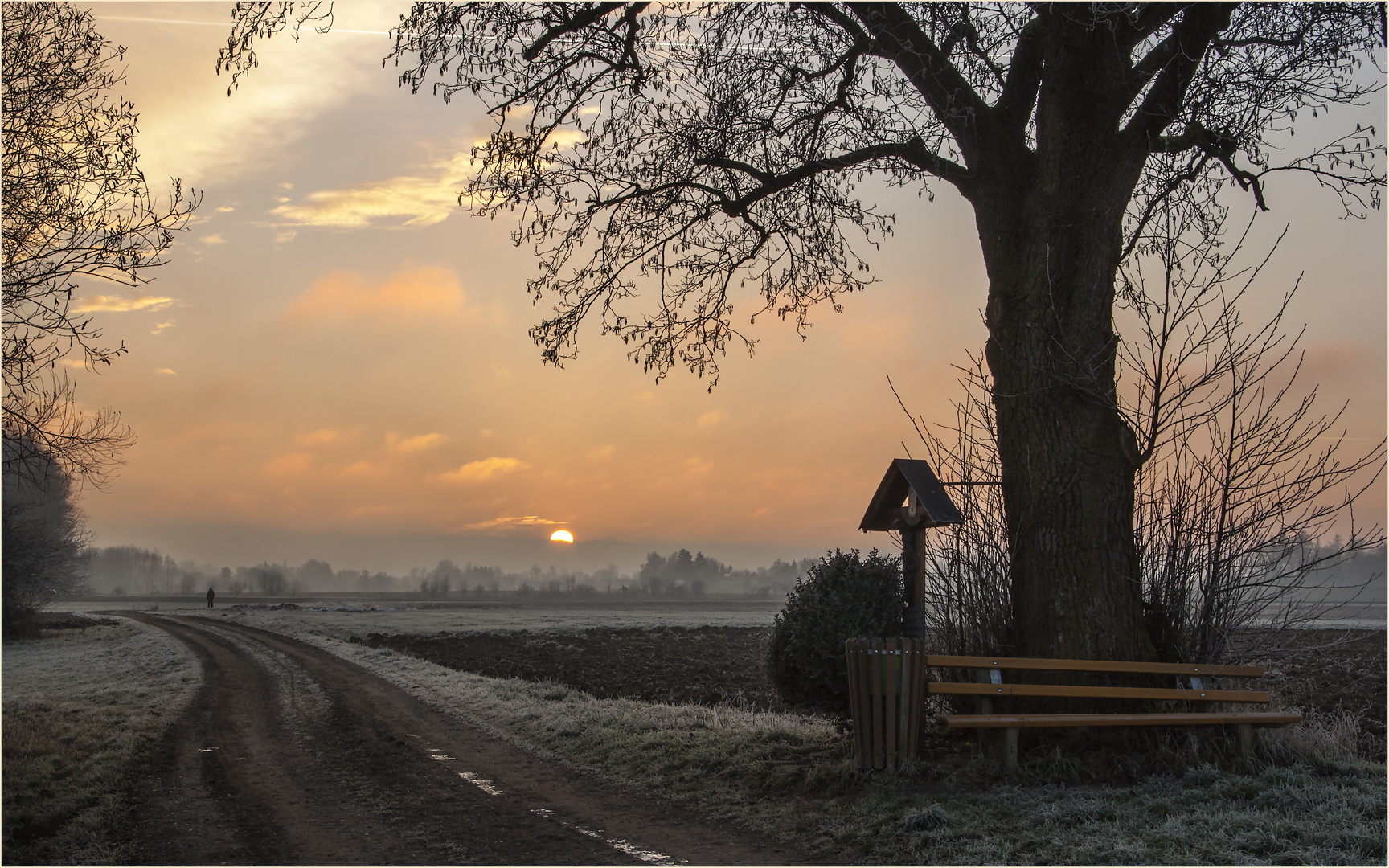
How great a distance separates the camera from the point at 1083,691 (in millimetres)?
7988

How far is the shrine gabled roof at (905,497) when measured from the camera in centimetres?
920

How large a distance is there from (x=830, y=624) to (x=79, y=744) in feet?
32.6

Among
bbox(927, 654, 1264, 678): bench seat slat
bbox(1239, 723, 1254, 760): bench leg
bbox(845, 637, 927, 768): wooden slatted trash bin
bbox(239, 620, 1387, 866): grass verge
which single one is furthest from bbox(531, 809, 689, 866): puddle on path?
bbox(1239, 723, 1254, 760): bench leg

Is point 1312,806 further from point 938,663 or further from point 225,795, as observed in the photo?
point 225,795

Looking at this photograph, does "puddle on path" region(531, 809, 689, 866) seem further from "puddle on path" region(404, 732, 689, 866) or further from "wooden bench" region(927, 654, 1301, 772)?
"wooden bench" region(927, 654, 1301, 772)

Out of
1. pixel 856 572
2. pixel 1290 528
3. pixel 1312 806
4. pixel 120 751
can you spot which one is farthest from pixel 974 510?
pixel 120 751

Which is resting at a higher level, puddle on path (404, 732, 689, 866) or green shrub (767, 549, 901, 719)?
green shrub (767, 549, 901, 719)

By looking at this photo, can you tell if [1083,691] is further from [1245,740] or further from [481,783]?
[481,783]

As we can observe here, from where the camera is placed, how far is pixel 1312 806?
6.64 meters

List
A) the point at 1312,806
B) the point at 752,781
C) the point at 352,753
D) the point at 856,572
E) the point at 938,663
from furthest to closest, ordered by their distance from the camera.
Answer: the point at 352,753 < the point at 856,572 < the point at 752,781 < the point at 938,663 < the point at 1312,806

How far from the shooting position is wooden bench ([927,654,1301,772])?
25.6 ft

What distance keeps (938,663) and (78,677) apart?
2415 cm

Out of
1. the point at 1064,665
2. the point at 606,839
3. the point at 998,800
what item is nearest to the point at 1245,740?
the point at 1064,665

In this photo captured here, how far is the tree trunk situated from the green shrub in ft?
4.33
